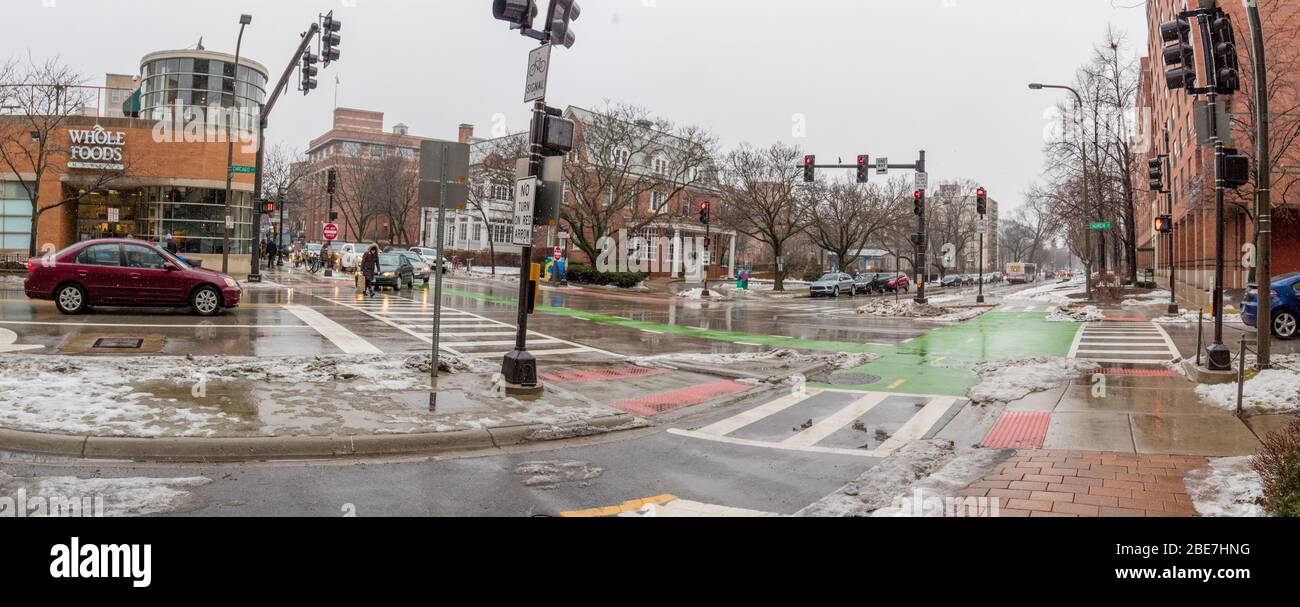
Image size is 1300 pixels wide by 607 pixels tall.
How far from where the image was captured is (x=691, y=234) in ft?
241

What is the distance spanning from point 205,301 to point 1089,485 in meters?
17.4

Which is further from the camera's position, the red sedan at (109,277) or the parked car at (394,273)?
the parked car at (394,273)

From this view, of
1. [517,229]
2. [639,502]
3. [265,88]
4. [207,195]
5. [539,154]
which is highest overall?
[265,88]

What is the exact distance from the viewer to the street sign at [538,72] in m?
9.46

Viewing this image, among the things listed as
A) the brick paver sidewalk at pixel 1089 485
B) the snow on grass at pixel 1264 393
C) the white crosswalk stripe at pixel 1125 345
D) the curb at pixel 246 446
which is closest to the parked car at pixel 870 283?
the white crosswalk stripe at pixel 1125 345

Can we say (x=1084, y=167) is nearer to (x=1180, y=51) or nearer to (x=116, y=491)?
(x=1180, y=51)

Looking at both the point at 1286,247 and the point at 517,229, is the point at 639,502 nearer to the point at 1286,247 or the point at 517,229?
the point at 517,229

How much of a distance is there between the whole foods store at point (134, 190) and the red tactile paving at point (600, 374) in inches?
1204

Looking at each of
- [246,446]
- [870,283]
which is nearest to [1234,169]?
[246,446]

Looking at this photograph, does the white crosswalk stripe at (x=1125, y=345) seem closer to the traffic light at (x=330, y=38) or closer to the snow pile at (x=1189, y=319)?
the snow pile at (x=1189, y=319)

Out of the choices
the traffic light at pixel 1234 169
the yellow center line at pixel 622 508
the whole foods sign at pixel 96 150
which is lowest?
the yellow center line at pixel 622 508

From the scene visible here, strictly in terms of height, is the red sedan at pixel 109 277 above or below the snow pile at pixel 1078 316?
above

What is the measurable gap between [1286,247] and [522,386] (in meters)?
38.9
